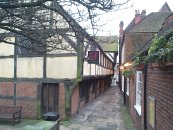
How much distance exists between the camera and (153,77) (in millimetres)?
6668

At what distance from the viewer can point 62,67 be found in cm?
1434

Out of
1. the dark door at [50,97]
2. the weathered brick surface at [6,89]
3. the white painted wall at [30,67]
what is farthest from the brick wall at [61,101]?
the weathered brick surface at [6,89]

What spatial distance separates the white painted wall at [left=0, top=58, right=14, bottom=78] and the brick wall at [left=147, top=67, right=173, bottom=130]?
10.2 m

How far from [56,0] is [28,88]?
986 cm

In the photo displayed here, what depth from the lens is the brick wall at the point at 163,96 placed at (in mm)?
4754

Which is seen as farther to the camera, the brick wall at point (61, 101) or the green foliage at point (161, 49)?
the brick wall at point (61, 101)

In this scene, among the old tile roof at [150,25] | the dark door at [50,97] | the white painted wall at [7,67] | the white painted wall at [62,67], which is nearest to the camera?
the white painted wall at [62,67]

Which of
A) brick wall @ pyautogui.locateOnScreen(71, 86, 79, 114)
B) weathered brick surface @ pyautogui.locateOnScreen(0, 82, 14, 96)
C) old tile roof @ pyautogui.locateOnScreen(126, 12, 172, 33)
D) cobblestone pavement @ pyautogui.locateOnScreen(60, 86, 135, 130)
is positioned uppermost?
old tile roof @ pyautogui.locateOnScreen(126, 12, 172, 33)

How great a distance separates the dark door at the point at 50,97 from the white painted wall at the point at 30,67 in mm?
709

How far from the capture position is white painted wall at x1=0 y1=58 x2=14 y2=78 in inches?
600

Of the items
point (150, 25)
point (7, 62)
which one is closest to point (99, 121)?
point (7, 62)

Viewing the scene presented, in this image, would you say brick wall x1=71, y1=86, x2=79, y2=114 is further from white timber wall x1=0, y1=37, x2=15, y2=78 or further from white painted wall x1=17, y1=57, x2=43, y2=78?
white timber wall x1=0, y1=37, x2=15, y2=78

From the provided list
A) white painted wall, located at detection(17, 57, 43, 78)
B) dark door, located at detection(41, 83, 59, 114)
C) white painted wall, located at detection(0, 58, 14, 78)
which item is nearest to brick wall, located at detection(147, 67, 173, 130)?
dark door, located at detection(41, 83, 59, 114)

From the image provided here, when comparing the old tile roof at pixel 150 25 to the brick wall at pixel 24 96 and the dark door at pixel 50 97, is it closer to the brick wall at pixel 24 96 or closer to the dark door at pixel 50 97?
the dark door at pixel 50 97
